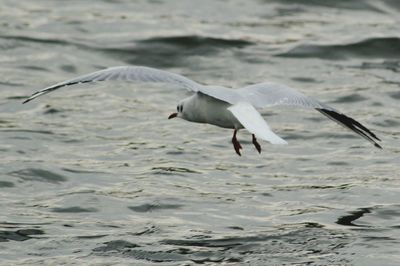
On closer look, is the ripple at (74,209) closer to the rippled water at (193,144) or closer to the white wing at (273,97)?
the rippled water at (193,144)

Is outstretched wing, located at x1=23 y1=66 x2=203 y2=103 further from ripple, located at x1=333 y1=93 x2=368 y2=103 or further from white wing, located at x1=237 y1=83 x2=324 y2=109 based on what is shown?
ripple, located at x1=333 y1=93 x2=368 y2=103

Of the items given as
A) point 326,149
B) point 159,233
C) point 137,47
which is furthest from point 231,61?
point 159,233

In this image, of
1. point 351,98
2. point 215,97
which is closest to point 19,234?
point 215,97

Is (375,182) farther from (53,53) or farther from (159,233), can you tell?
(53,53)

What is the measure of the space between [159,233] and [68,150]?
250cm

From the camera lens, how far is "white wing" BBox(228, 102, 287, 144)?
7765 mm

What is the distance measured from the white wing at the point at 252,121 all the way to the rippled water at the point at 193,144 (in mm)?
1035

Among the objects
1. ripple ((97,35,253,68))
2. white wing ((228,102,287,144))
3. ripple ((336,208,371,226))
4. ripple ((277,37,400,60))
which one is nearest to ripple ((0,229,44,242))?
white wing ((228,102,287,144))

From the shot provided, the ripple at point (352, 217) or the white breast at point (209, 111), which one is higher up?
the white breast at point (209, 111)

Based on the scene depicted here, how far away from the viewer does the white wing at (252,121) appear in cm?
777

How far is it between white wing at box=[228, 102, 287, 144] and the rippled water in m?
1.04

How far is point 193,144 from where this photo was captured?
11727 millimetres

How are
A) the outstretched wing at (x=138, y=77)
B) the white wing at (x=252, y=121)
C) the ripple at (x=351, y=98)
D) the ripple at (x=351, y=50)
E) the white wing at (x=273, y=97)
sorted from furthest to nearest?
the ripple at (x=351, y=50) → the ripple at (x=351, y=98) → the white wing at (x=273, y=97) → the outstretched wing at (x=138, y=77) → the white wing at (x=252, y=121)

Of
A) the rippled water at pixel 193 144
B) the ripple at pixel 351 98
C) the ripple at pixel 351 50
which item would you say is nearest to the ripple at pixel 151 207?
the rippled water at pixel 193 144
